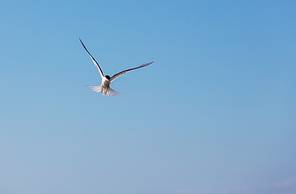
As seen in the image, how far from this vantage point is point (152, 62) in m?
29.5

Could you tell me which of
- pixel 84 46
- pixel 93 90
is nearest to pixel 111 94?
pixel 93 90

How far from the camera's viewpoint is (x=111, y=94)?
96.0 ft

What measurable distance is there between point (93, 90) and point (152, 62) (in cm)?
734

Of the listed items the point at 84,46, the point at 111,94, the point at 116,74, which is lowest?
the point at 111,94

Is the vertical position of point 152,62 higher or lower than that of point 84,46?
lower

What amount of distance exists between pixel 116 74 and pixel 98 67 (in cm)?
Answer: 285

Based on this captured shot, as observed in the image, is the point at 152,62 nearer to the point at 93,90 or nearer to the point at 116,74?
the point at 116,74

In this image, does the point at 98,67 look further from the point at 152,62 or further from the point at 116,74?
the point at 152,62

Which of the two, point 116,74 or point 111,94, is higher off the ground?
point 116,74

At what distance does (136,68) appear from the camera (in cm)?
3009

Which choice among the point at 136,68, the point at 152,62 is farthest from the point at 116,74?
the point at 152,62

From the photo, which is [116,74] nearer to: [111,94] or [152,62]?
[111,94]

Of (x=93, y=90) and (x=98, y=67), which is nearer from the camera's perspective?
(x=93, y=90)

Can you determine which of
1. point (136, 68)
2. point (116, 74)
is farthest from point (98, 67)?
point (136, 68)
